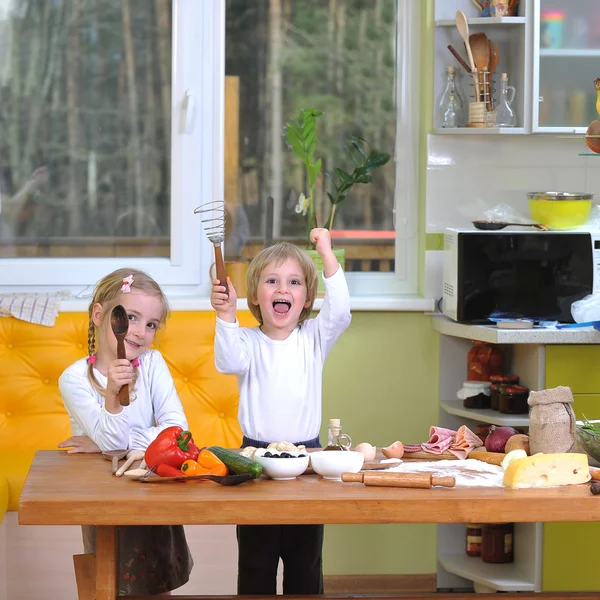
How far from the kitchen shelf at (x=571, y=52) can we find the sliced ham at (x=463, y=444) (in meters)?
1.59

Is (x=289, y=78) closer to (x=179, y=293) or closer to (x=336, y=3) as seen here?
(x=336, y=3)

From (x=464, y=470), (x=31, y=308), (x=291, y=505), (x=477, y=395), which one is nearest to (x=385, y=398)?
(x=477, y=395)

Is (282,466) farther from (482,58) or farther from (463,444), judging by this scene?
(482,58)

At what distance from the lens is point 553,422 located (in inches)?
73.3

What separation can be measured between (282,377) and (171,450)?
18.8 inches

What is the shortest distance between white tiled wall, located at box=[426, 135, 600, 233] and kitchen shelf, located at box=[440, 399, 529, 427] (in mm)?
583

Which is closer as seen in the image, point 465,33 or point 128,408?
point 128,408

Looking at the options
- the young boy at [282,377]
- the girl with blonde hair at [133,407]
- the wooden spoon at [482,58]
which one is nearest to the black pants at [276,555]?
the young boy at [282,377]

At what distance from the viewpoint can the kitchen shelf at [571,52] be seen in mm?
3205

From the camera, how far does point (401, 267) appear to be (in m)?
3.55

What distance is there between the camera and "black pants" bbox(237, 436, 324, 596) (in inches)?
87.2

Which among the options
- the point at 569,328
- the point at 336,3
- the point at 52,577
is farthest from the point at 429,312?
the point at 52,577

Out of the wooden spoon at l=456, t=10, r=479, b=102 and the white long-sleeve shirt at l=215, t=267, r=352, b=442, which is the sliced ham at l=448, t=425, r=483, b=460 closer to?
the white long-sleeve shirt at l=215, t=267, r=352, b=442

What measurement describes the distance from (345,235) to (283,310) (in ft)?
4.58
